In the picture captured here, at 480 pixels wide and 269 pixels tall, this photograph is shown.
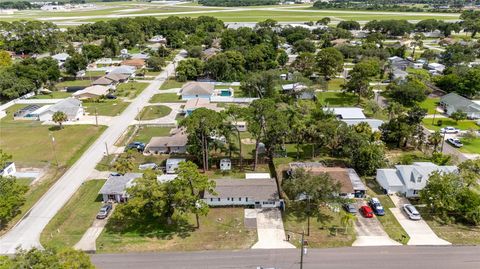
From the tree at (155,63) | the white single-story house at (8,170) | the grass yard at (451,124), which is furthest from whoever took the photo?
the tree at (155,63)

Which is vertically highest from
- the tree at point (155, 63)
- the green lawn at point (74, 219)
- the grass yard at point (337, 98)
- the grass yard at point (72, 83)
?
the tree at point (155, 63)

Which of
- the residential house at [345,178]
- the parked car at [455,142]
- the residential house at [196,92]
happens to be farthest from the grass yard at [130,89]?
the parked car at [455,142]

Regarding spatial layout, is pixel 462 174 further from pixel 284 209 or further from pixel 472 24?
pixel 472 24

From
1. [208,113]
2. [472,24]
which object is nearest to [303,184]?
[208,113]

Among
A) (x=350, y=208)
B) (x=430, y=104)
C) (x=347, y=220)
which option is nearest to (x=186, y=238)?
(x=347, y=220)

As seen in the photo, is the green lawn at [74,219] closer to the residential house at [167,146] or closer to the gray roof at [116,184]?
the gray roof at [116,184]
